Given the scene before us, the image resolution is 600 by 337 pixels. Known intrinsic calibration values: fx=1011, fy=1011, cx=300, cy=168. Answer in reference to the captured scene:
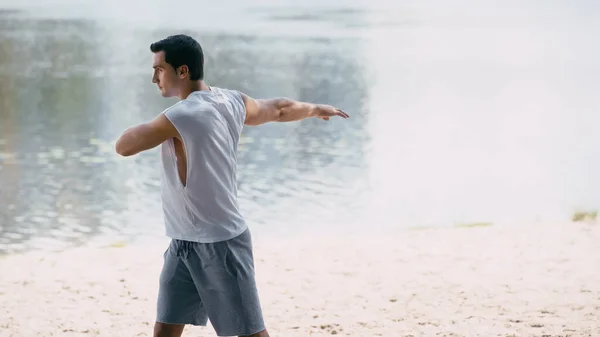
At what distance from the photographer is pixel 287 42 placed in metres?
34.4

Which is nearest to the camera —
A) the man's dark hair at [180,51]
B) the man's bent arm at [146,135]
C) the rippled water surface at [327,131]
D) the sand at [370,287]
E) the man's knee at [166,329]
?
the man's bent arm at [146,135]

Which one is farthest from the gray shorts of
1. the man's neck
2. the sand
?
the sand

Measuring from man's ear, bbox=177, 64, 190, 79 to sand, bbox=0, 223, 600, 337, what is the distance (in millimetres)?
2031

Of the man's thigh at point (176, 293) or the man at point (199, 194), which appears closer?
the man at point (199, 194)

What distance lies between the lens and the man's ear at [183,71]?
3527mm

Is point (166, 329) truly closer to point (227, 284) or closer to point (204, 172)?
point (227, 284)

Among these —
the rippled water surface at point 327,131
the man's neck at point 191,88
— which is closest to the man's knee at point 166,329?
the man's neck at point 191,88

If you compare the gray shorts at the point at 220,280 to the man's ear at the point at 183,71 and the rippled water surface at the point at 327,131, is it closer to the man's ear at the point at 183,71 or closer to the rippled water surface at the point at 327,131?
the man's ear at the point at 183,71


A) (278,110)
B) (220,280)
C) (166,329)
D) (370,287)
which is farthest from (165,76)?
(370,287)

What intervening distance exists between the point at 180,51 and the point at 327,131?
43.0ft

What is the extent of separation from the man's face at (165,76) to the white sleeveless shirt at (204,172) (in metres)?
0.07

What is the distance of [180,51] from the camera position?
3.50 meters

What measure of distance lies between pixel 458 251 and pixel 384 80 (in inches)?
734

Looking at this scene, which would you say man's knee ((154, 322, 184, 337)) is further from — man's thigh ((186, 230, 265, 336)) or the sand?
the sand
